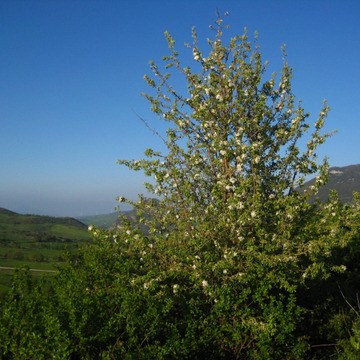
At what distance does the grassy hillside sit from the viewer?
73050 mm

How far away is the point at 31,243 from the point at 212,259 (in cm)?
13506

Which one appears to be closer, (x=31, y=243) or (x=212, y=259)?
(x=212, y=259)

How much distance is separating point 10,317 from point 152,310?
3.34 metres

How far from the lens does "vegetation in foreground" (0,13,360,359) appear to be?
23.4 feet

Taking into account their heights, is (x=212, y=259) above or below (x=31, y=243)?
above

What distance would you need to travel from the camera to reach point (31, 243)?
Result: 124 m

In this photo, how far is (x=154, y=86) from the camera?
10.4 m

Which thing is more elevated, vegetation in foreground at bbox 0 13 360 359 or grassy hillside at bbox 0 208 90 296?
vegetation in foreground at bbox 0 13 360 359

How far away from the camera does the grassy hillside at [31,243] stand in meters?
73.1

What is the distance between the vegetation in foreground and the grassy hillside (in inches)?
555

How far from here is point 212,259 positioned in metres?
7.76

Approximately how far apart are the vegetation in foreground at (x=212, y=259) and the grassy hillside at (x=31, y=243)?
14103 millimetres

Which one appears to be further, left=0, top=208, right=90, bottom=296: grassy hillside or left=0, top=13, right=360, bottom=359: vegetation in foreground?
→ left=0, top=208, right=90, bottom=296: grassy hillside

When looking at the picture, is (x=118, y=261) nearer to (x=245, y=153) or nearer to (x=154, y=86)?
(x=245, y=153)
